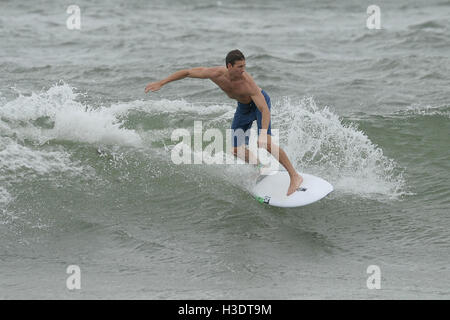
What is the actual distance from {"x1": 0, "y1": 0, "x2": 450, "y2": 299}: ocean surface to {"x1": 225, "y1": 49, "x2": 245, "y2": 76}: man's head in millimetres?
1761

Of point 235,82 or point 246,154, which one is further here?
point 246,154

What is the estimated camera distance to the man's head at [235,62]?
719cm

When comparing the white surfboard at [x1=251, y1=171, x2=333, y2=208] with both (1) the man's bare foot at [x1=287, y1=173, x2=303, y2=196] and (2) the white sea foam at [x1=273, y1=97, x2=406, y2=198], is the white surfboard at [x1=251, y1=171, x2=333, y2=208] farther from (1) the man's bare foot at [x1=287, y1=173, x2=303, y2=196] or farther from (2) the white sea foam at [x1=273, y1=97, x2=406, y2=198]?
(2) the white sea foam at [x1=273, y1=97, x2=406, y2=198]

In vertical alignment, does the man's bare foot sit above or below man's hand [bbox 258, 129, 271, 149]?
below

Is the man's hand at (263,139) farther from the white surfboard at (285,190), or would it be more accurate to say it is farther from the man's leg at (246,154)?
the white surfboard at (285,190)

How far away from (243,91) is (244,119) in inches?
21.2

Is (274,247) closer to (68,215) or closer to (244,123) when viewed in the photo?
(244,123)

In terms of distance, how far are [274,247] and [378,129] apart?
14.7 feet

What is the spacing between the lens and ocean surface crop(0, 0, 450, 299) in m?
6.32

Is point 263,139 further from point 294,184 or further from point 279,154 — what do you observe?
point 294,184

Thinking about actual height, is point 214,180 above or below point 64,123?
below

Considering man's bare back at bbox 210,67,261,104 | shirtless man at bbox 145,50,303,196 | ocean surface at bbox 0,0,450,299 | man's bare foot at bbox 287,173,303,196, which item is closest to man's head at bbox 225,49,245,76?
shirtless man at bbox 145,50,303,196

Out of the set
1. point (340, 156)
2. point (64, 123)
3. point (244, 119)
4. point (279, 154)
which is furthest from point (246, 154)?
point (64, 123)

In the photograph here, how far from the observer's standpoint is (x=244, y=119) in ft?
26.3
